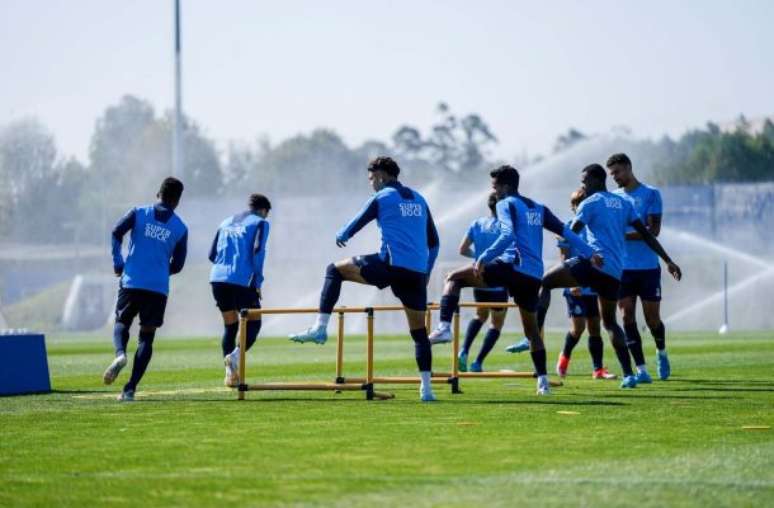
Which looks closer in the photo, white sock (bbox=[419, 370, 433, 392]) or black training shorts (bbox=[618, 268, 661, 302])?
white sock (bbox=[419, 370, 433, 392])

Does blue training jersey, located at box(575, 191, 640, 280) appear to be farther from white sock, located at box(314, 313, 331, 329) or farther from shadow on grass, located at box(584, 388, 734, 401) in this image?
white sock, located at box(314, 313, 331, 329)

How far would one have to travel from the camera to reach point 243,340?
14.7 meters

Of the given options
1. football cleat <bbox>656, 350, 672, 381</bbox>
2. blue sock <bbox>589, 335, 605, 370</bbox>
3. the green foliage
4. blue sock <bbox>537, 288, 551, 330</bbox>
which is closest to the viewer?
blue sock <bbox>537, 288, 551, 330</bbox>

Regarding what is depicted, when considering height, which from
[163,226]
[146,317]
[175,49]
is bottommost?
[146,317]

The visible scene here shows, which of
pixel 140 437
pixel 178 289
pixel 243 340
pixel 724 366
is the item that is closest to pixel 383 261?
pixel 243 340

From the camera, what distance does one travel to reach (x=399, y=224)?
1374cm

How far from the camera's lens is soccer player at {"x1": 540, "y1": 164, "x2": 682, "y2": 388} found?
15.5 m

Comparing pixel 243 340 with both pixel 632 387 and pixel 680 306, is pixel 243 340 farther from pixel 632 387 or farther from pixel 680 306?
pixel 680 306

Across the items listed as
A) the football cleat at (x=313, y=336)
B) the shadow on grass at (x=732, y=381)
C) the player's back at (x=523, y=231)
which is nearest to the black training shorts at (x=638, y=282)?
the shadow on grass at (x=732, y=381)

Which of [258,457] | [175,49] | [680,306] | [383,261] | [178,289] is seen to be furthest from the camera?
[178,289]

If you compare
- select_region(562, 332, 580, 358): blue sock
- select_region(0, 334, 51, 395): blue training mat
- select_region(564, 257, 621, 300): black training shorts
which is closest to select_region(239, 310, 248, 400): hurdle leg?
select_region(0, 334, 51, 395): blue training mat

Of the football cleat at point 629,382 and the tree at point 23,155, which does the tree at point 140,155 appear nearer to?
the tree at point 23,155

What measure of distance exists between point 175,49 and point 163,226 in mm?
37185

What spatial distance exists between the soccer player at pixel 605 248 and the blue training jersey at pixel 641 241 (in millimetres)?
818
